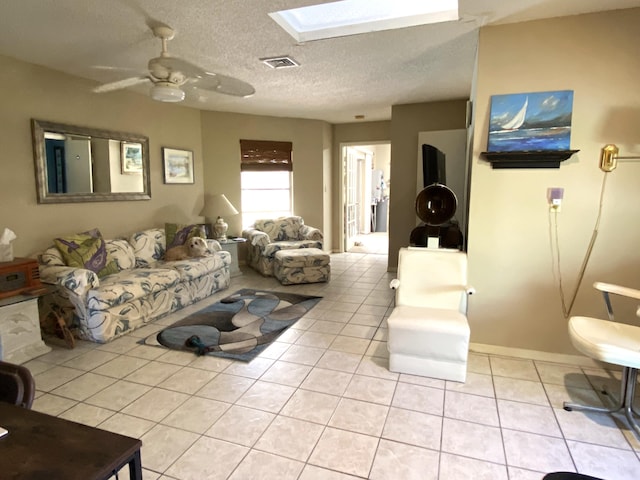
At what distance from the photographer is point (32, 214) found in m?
3.52

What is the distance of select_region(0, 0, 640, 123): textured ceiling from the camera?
241 cm

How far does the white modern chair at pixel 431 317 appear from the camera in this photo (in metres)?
2.54

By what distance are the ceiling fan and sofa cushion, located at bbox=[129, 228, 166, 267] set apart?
1945mm

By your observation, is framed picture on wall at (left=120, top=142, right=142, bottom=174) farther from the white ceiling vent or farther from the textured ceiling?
the white ceiling vent

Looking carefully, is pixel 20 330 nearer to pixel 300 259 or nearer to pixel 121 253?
pixel 121 253

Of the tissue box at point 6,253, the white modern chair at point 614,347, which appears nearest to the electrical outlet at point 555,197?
the white modern chair at point 614,347

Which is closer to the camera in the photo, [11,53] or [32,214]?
[11,53]

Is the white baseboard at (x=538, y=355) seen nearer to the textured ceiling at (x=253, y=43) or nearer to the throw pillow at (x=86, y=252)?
the textured ceiling at (x=253, y=43)

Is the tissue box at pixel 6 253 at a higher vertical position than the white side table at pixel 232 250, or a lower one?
higher

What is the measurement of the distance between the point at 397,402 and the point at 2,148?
3875mm

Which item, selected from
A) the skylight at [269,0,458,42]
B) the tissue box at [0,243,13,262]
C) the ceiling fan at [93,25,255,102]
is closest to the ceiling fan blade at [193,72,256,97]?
the ceiling fan at [93,25,255,102]

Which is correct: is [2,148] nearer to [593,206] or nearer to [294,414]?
[294,414]

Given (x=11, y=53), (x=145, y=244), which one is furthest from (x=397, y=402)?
(x=11, y=53)

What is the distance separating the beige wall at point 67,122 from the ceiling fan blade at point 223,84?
1.82 meters
